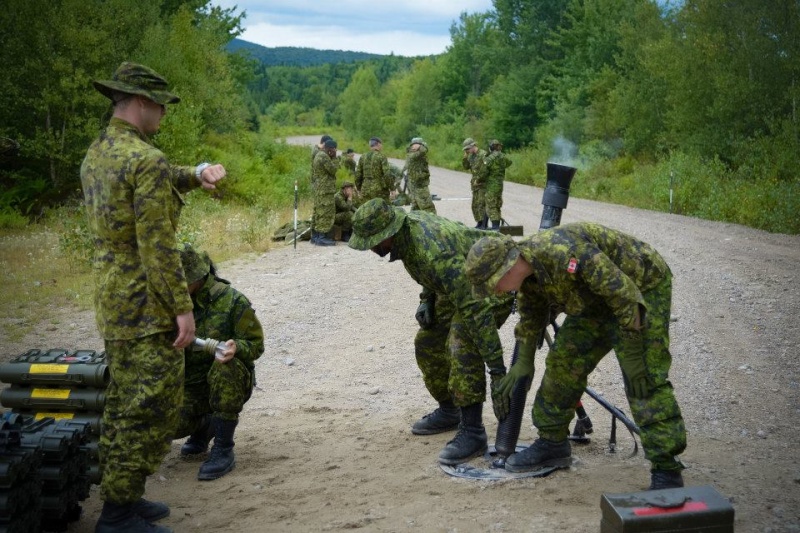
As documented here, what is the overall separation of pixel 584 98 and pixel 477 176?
21.9 meters

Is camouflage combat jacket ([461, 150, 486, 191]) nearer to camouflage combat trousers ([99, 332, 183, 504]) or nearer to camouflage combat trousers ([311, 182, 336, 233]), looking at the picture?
camouflage combat trousers ([311, 182, 336, 233])

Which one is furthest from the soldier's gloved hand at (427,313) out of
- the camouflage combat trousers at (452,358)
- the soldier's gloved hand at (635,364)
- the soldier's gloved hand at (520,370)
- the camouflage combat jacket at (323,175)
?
the camouflage combat jacket at (323,175)

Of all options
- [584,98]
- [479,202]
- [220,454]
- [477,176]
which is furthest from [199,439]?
[584,98]

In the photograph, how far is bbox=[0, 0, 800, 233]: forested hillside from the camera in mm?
19234

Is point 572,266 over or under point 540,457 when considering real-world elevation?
over

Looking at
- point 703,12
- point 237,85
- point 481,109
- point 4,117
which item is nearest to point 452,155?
point 481,109

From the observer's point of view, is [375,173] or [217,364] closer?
[217,364]

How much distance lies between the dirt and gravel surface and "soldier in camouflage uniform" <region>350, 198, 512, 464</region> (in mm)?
443

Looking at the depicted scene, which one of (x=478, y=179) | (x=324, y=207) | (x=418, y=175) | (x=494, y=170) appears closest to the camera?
(x=324, y=207)

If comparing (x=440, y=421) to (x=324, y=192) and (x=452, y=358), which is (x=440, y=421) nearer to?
(x=452, y=358)

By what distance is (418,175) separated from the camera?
17484 millimetres

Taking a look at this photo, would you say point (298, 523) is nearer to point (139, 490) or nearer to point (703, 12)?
point (139, 490)

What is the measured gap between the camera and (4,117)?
19.2 m

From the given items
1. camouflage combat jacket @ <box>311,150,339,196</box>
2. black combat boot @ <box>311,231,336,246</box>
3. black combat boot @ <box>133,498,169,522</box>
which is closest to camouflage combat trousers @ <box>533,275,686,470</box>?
black combat boot @ <box>133,498,169,522</box>
